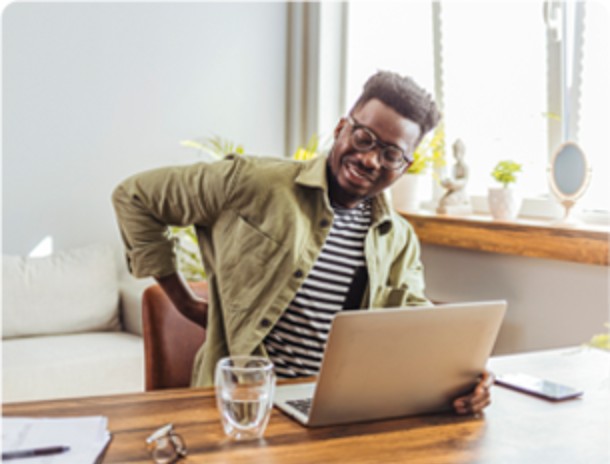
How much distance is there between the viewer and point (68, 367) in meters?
3.23

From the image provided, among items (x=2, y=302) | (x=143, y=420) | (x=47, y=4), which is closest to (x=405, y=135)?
(x=143, y=420)

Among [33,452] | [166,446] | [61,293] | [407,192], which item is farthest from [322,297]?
[61,293]

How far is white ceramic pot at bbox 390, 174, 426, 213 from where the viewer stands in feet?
11.5

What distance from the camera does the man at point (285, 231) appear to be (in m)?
1.91

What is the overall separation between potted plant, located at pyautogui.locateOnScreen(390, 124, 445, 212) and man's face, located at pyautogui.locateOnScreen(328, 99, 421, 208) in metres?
1.51

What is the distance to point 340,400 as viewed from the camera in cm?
137

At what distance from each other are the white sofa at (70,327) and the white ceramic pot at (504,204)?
159 cm

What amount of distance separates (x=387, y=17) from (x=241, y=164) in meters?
2.36

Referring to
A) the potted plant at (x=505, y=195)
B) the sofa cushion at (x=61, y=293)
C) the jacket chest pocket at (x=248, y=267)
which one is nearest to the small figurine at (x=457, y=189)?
the potted plant at (x=505, y=195)

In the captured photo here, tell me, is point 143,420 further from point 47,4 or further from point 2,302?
point 47,4

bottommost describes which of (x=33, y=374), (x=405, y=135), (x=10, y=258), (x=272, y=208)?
(x=33, y=374)

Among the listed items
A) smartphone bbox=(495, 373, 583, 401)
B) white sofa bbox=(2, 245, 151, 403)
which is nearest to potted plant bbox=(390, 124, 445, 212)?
white sofa bbox=(2, 245, 151, 403)

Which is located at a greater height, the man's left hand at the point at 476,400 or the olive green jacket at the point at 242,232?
the olive green jacket at the point at 242,232

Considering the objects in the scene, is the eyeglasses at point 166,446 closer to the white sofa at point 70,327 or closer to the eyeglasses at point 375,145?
the eyeglasses at point 375,145
